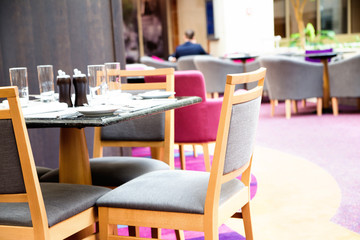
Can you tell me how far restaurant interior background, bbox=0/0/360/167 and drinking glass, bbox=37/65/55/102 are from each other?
3.99 ft

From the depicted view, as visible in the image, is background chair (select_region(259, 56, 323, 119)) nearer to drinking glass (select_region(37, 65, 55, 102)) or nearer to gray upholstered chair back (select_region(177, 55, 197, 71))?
gray upholstered chair back (select_region(177, 55, 197, 71))

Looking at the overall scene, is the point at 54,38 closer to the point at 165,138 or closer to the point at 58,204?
the point at 165,138

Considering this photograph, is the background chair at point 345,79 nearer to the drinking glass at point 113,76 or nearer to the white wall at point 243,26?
the white wall at point 243,26

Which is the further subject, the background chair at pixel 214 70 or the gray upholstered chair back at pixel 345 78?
the background chair at pixel 214 70

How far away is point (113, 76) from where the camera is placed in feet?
7.45

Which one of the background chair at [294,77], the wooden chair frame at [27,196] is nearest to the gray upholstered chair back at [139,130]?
the wooden chair frame at [27,196]

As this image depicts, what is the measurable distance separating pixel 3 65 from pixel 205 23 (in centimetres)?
1058

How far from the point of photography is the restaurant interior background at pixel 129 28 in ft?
11.6

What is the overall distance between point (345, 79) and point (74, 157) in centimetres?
553

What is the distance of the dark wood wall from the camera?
11.5 ft

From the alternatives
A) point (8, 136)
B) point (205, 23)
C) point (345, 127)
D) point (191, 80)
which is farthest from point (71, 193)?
point (205, 23)

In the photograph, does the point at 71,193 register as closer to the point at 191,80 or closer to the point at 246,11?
the point at 191,80

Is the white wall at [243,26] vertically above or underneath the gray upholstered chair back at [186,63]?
above

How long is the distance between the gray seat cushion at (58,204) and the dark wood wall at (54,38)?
1774mm
